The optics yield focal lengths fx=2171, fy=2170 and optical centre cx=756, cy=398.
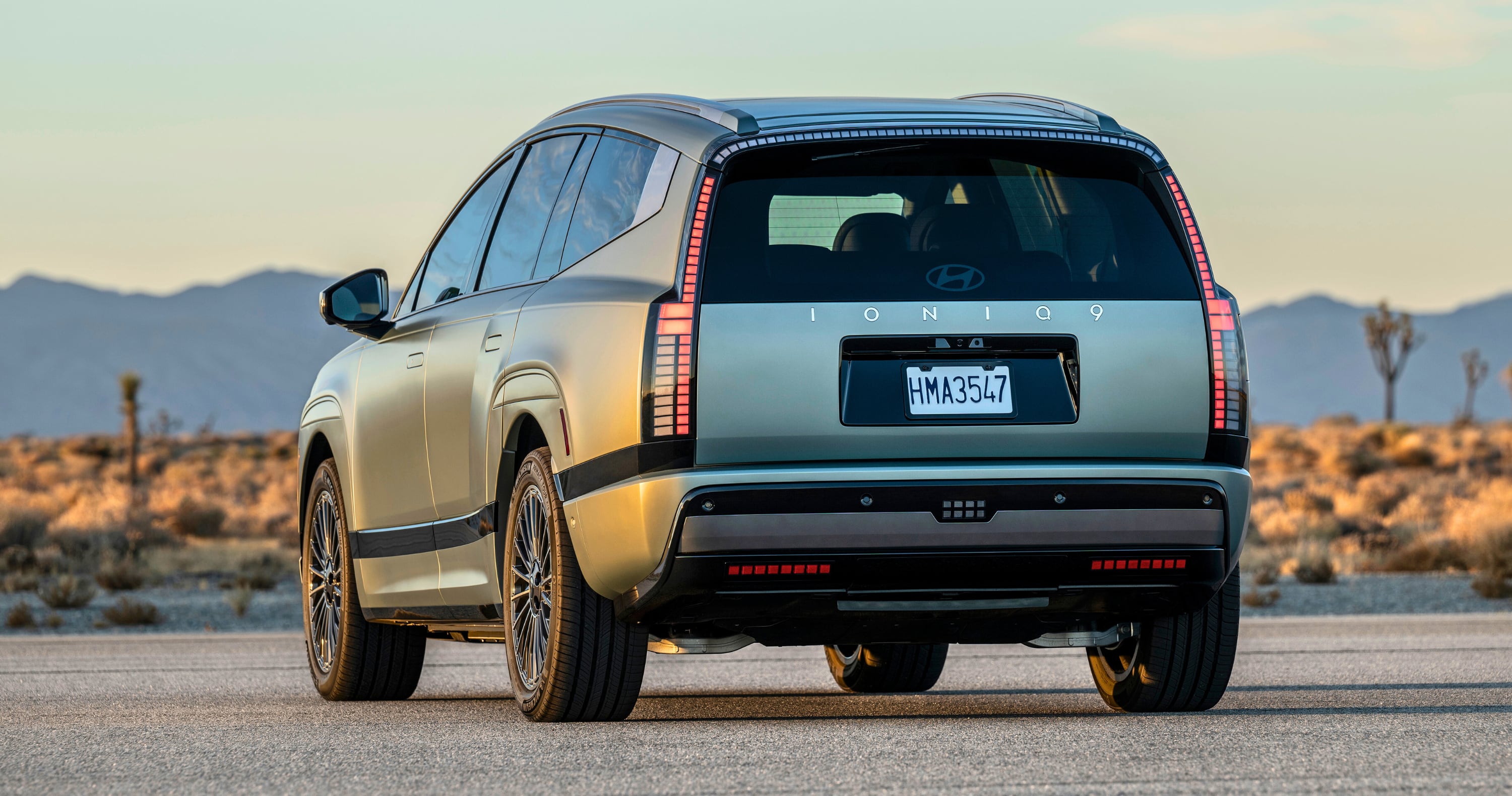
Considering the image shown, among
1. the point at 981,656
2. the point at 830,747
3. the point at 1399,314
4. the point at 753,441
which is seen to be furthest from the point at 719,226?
the point at 1399,314

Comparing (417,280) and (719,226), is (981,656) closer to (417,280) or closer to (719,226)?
(417,280)

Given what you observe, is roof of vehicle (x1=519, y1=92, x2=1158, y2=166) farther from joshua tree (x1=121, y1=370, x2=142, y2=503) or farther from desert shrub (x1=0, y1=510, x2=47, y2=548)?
joshua tree (x1=121, y1=370, x2=142, y2=503)

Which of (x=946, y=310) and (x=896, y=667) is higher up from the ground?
(x=946, y=310)

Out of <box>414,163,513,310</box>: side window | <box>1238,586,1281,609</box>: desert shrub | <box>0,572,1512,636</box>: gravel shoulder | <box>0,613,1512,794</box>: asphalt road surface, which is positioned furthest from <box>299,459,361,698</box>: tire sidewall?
<box>1238,586,1281,609</box>: desert shrub

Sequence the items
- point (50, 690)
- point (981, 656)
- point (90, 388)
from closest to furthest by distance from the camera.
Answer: point (50, 690), point (981, 656), point (90, 388)

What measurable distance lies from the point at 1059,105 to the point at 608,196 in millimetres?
1682

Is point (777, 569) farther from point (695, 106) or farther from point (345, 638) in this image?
point (345, 638)

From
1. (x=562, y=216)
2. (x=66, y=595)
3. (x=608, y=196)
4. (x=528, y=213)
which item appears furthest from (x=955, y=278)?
(x=66, y=595)

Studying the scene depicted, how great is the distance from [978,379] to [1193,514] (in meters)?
0.87

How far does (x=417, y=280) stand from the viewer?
32.1 ft

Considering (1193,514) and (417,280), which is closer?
(1193,514)

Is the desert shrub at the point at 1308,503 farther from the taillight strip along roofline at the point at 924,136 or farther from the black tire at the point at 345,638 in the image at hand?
the taillight strip along roofline at the point at 924,136

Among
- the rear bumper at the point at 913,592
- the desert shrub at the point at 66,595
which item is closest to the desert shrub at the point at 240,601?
the desert shrub at the point at 66,595

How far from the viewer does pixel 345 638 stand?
9703 millimetres
